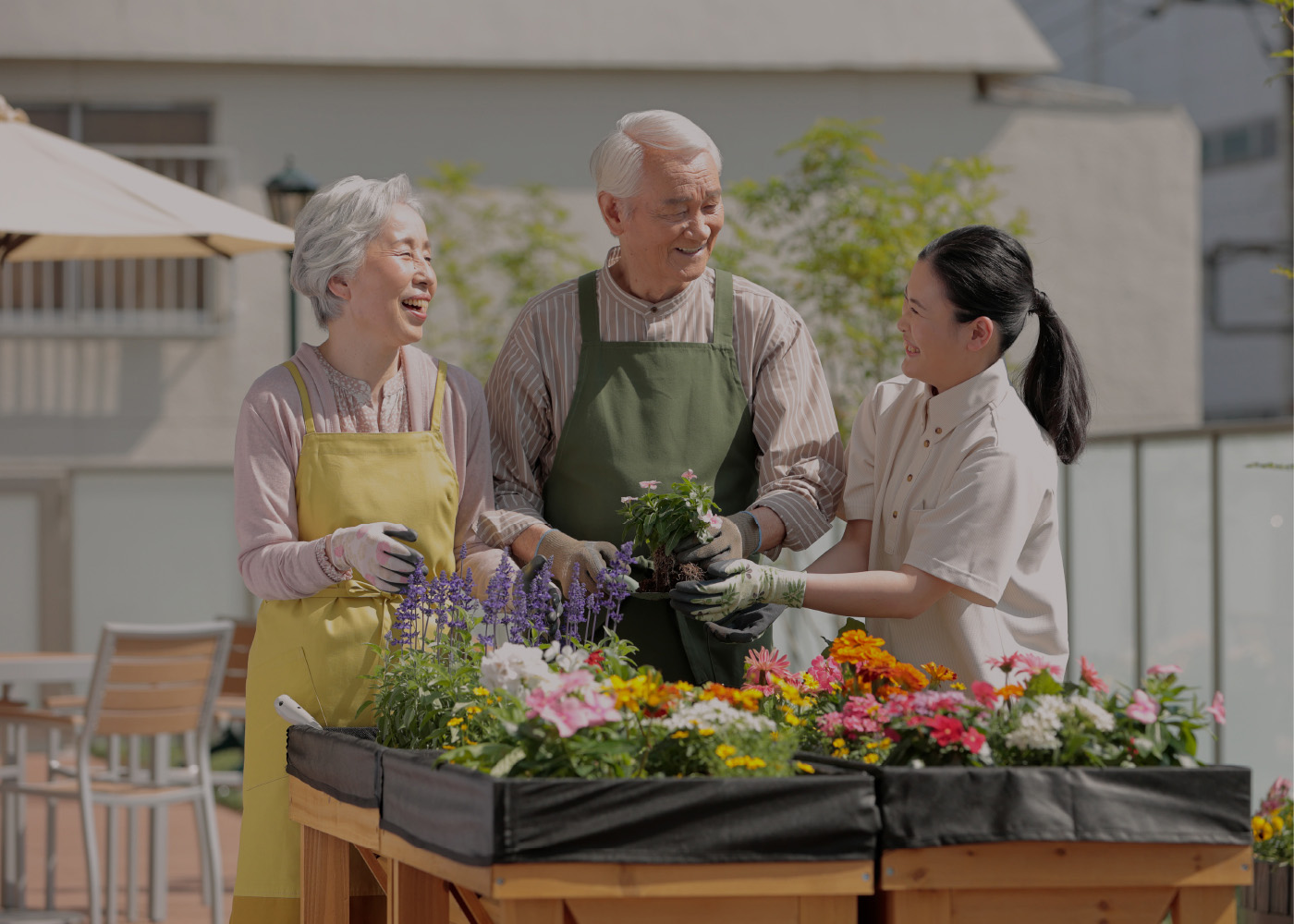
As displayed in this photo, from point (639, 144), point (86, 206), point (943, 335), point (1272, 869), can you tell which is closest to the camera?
point (943, 335)

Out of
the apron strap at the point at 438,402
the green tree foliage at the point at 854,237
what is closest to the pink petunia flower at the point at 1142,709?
the apron strap at the point at 438,402

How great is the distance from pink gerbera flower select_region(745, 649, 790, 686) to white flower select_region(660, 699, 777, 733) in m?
0.32

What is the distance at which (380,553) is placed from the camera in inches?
87.4

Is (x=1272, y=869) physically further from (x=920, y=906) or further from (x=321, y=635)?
(x=321, y=635)

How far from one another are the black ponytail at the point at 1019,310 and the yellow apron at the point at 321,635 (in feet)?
2.92

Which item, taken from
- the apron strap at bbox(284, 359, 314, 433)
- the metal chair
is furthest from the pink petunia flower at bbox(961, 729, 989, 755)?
the metal chair

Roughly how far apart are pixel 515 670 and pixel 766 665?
51 cm

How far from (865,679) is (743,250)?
279 inches

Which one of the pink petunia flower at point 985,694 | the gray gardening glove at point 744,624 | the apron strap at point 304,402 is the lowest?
the pink petunia flower at point 985,694

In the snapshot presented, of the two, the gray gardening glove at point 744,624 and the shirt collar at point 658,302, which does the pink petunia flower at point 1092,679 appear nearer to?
the gray gardening glove at point 744,624

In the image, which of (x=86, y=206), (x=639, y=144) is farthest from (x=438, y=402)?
(x=86, y=206)

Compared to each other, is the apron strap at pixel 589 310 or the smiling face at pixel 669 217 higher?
the smiling face at pixel 669 217

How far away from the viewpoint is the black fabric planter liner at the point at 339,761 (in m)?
2.07

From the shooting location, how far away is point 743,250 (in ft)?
30.0
